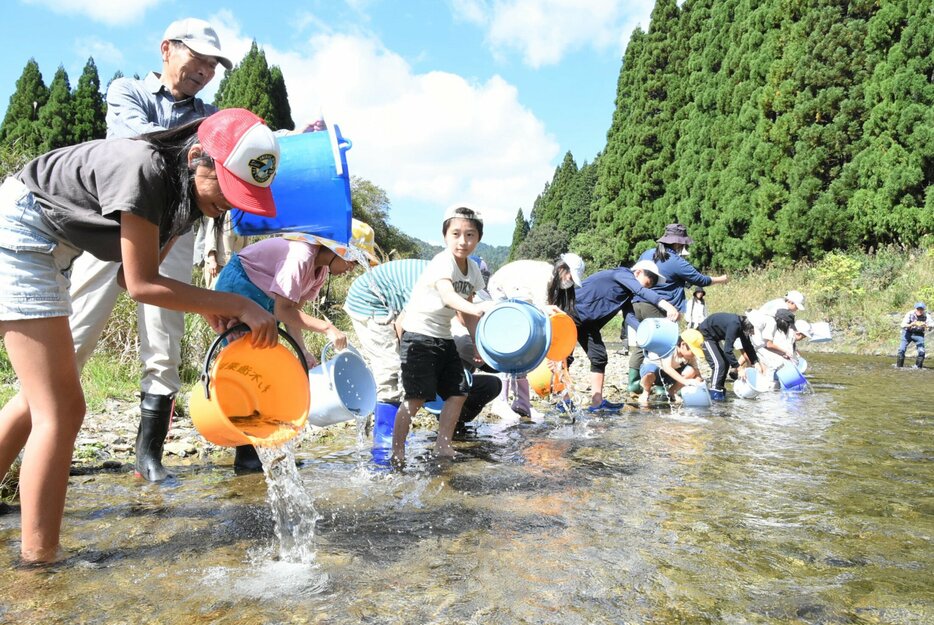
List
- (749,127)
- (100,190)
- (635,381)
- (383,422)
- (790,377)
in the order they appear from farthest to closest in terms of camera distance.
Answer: (749,127)
(790,377)
(635,381)
(383,422)
(100,190)

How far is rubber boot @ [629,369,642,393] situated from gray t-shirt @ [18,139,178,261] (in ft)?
18.1

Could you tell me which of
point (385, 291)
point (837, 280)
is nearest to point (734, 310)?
point (837, 280)

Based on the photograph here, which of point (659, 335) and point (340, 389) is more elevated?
point (659, 335)

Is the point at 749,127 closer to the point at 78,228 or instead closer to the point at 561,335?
the point at 561,335

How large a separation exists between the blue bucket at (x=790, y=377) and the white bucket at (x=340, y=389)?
5.51 metres

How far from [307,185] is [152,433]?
1272 mm

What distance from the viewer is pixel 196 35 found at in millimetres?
2832

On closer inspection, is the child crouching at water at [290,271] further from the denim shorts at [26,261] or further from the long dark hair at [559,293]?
the long dark hair at [559,293]

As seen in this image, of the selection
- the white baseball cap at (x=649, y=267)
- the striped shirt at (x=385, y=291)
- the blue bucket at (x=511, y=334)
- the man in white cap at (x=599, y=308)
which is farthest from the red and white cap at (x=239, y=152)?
the white baseball cap at (x=649, y=267)

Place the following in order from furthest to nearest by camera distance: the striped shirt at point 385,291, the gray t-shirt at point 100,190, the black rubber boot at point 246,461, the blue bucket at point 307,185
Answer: the striped shirt at point 385,291 → the black rubber boot at point 246,461 → the blue bucket at point 307,185 → the gray t-shirt at point 100,190

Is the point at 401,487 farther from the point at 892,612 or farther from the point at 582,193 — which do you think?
the point at 582,193

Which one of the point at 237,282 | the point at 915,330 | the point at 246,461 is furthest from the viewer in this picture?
the point at 915,330

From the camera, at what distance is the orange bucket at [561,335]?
505 centimetres

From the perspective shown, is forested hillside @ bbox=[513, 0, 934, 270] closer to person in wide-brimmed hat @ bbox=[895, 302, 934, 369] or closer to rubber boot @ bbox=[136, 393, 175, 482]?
person in wide-brimmed hat @ bbox=[895, 302, 934, 369]
